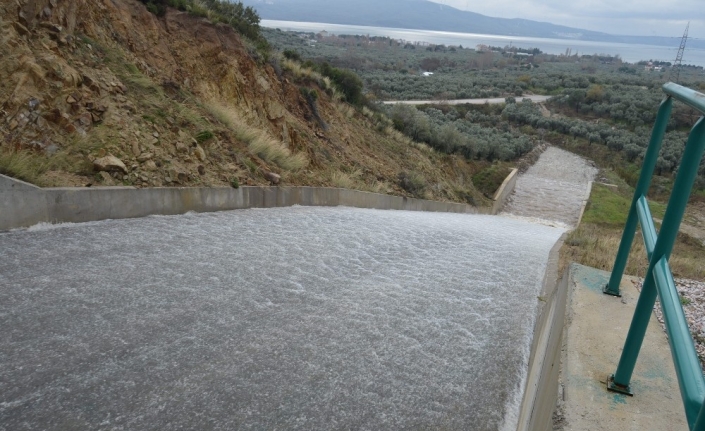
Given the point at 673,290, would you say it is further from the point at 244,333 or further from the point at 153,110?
the point at 153,110

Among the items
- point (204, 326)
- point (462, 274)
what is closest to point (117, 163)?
point (204, 326)

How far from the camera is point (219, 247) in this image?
249 inches

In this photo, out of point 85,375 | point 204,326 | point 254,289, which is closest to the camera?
point 85,375

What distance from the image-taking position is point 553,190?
25.3 meters

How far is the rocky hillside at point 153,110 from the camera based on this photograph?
23.2ft

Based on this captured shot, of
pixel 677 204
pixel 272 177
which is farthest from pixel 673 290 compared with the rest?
pixel 272 177

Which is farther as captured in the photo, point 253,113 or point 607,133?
point 607,133

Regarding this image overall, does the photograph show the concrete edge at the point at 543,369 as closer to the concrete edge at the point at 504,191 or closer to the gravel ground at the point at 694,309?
the gravel ground at the point at 694,309

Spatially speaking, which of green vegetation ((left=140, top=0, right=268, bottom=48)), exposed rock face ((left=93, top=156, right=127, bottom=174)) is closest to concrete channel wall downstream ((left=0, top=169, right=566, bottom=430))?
exposed rock face ((left=93, top=156, right=127, bottom=174))

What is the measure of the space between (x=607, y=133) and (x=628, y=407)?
126ft

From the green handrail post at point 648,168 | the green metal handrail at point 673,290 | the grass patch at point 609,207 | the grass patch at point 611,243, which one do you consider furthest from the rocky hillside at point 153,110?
the grass patch at point 609,207

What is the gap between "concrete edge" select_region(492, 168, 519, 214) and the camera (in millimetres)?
21062

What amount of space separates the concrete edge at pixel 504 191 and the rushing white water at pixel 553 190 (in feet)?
0.89

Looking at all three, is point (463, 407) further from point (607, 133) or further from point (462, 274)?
point (607, 133)
